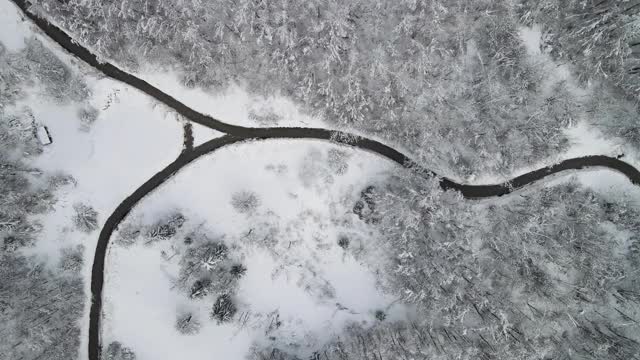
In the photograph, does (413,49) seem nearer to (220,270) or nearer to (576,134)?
(576,134)

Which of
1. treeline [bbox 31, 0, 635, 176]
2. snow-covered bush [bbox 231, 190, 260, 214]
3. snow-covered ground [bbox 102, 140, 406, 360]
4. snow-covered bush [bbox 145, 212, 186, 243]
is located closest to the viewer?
treeline [bbox 31, 0, 635, 176]

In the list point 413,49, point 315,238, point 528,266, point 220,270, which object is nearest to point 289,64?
point 413,49

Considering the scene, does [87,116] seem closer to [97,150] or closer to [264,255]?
[97,150]

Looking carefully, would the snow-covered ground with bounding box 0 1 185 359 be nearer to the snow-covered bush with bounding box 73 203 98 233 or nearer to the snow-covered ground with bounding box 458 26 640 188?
the snow-covered bush with bounding box 73 203 98 233

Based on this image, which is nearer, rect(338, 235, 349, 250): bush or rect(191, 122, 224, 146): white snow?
rect(191, 122, 224, 146): white snow

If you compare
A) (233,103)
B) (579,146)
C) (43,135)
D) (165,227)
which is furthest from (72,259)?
(579,146)

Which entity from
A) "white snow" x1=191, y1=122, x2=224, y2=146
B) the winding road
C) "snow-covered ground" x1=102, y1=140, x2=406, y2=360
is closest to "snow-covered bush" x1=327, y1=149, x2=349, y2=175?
"snow-covered ground" x1=102, y1=140, x2=406, y2=360
